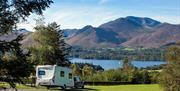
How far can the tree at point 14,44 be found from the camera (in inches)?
509

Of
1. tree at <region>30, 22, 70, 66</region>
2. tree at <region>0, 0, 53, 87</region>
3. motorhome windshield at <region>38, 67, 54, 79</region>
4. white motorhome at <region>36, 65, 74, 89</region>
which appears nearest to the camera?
tree at <region>0, 0, 53, 87</region>

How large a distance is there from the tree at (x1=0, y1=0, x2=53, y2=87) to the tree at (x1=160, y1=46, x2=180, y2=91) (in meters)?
24.5

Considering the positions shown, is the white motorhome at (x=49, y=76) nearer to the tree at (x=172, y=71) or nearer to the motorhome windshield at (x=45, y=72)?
the motorhome windshield at (x=45, y=72)

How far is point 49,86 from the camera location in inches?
1694

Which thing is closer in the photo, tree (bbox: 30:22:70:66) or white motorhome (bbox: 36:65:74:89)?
white motorhome (bbox: 36:65:74:89)

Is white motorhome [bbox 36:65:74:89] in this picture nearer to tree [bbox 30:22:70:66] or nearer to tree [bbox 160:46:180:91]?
tree [bbox 160:46:180:91]

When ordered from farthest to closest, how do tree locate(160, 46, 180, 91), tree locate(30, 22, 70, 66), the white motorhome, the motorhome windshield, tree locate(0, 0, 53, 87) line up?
tree locate(30, 22, 70, 66)
the motorhome windshield
the white motorhome
tree locate(160, 46, 180, 91)
tree locate(0, 0, 53, 87)

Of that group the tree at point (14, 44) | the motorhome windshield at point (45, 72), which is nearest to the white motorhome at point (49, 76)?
the motorhome windshield at point (45, 72)

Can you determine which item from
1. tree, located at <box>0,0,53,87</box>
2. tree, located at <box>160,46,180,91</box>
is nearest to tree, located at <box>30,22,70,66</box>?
tree, located at <box>160,46,180,91</box>

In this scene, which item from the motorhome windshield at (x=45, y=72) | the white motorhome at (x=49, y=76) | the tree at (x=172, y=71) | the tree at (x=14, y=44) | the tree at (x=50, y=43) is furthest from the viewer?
the tree at (x=50, y=43)

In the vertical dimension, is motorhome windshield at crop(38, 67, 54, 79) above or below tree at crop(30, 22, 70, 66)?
below

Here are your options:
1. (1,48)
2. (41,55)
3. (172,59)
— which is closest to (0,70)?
(1,48)

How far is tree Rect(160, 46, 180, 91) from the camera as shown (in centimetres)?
3641

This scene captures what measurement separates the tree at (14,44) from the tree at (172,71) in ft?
80.4
